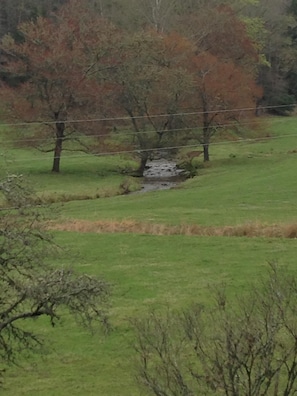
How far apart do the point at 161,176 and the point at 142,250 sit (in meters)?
26.8

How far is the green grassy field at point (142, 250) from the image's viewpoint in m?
18.4

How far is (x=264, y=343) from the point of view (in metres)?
11.8

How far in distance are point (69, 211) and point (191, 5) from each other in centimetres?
5032

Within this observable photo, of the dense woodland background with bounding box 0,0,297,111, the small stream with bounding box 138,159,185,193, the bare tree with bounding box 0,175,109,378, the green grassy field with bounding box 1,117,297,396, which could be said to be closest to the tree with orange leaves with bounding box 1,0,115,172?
the green grassy field with bounding box 1,117,297,396

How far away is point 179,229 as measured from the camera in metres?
33.7

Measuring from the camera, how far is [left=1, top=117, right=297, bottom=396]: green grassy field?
60.5 ft

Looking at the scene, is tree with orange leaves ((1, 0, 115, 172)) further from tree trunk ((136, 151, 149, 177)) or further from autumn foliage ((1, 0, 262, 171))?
tree trunk ((136, 151, 149, 177))

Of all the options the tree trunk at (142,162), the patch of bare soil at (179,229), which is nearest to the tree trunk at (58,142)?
the tree trunk at (142,162)

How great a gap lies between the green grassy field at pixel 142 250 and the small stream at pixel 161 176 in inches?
73.1

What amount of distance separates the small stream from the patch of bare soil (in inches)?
613

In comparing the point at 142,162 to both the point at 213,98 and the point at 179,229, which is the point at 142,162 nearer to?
the point at 213,98

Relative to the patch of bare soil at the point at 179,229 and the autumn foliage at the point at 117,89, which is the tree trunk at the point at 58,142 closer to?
the autumn foliage at the point at 117,89

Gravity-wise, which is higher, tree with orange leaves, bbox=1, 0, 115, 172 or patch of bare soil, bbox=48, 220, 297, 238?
tree with orange leaves, bbox=1, 0, 115, 172

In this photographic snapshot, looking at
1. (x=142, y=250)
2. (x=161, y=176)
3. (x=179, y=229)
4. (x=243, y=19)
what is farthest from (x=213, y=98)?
(x=142, y=250)
